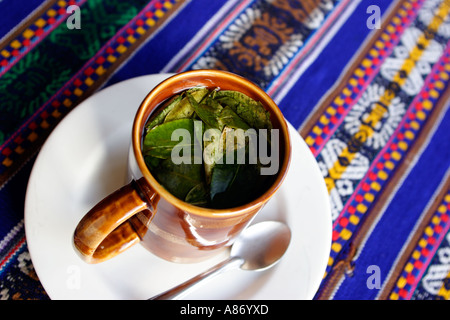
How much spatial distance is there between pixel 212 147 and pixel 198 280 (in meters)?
0.18

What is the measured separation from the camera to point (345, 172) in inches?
30.0

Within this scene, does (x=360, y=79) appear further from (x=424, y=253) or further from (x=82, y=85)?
(x=82, y=85)

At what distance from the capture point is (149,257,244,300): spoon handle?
0.55 m

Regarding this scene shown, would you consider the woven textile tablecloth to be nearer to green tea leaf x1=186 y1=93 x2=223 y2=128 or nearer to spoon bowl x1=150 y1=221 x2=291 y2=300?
spoon bowl x1=150 y1=221 x2=291 y2=300

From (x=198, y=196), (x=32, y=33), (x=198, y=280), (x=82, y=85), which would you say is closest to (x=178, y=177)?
(x=198, y=196)

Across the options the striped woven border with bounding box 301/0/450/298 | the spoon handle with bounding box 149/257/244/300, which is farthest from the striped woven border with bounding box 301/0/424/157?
the spoon handle with bounding box 149/257/244/300

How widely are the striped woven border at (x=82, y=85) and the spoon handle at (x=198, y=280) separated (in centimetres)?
30

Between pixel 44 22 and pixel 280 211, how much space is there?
52 centimetres

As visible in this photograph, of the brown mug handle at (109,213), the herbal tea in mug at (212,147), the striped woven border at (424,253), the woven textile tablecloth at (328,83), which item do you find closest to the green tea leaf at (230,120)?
the herbal tea in mug at (212,147)

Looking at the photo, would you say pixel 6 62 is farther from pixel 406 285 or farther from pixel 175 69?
pixel 406 285

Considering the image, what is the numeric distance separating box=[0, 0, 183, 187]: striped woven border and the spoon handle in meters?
0.30

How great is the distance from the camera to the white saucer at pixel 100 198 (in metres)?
0.53

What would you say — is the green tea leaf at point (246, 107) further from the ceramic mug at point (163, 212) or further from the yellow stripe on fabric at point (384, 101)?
the yellow stripe on fabric at point (384, 101)

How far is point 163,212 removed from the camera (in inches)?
17.8
